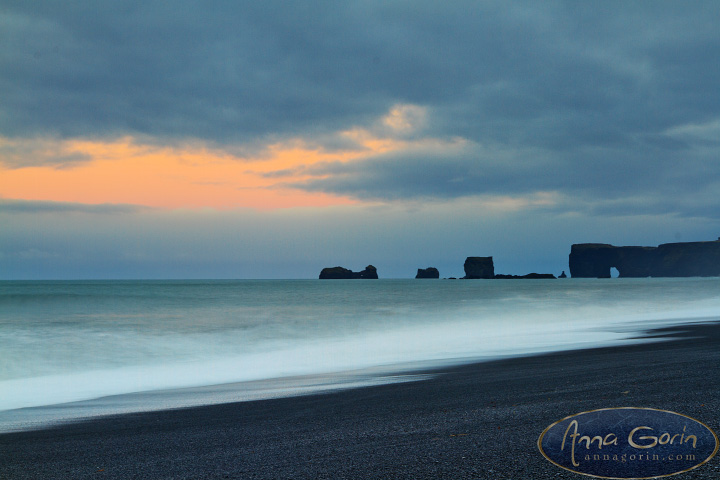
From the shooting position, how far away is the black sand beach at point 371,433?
4.67 metres

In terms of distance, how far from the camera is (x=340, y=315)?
39.3m

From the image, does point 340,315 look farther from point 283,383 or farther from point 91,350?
point 283,383

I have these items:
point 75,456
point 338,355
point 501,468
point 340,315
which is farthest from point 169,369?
point 340,315

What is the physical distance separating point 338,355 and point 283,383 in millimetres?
7948

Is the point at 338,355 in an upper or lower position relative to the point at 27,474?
lower
